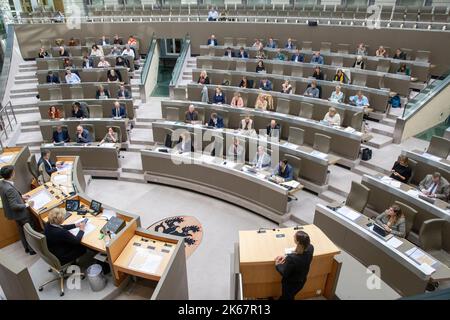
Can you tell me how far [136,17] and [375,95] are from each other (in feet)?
36.8

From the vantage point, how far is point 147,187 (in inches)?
353

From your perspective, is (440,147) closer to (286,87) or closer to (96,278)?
(286,87)

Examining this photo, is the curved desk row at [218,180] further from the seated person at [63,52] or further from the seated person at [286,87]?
the seated person at [63,52]

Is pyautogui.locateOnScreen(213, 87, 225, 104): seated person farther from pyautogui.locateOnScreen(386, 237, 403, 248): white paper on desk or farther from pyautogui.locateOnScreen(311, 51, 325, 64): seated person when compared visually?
pyautogui.locateOnScreen(386, 237, 403, 248): white paper on desk

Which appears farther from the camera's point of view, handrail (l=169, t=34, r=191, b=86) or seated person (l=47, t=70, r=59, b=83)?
handrail (l=169, t=34, r=191, b=86)

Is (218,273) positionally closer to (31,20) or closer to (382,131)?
(382,131)

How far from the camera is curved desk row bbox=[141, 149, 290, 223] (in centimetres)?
736

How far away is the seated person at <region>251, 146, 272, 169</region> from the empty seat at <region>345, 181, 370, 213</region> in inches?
82.5

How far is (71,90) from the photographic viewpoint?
38.3ft

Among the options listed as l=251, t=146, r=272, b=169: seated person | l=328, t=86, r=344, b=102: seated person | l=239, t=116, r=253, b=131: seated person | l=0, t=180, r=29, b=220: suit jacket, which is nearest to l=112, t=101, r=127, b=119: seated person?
l=239, t=116, r=253, b=131: seated person

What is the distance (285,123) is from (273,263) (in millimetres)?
5984

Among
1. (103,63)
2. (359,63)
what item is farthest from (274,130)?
(103,63)

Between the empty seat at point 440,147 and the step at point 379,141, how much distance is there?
4.76ft

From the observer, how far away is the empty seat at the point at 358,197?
21.1 ft
